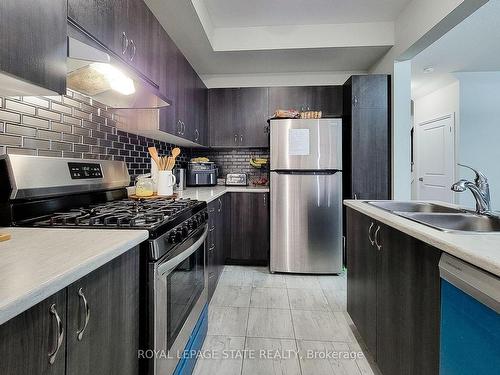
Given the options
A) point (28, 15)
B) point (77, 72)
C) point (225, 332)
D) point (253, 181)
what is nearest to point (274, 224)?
point (253, 181)

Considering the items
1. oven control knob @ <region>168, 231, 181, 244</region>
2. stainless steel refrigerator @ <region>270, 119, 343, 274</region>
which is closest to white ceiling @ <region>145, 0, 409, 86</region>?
stainless steel refrigerator @ <region>270, 119, 343, 274</region>

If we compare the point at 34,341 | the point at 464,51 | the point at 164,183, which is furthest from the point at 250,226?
the point at 464,51

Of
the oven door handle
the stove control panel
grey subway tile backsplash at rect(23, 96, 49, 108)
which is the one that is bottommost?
the oven door handle

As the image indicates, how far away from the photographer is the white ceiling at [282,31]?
8.05 feet

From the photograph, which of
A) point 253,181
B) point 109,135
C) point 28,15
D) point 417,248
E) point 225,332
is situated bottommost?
point 225,332

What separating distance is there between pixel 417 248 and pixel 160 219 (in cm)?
99

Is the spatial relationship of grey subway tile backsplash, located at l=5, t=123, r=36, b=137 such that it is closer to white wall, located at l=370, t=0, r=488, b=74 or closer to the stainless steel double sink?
the stainless steel double sink

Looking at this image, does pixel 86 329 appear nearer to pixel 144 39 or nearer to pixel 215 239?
pixel 144 39

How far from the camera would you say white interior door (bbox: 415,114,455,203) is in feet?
14.3

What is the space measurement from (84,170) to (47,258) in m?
0.97

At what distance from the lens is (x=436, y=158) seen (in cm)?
471

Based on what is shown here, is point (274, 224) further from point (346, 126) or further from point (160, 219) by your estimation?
point (160, 219)

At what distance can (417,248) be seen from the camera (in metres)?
1.01

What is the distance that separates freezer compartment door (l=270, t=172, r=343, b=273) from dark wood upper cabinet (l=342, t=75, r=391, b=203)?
256mm
